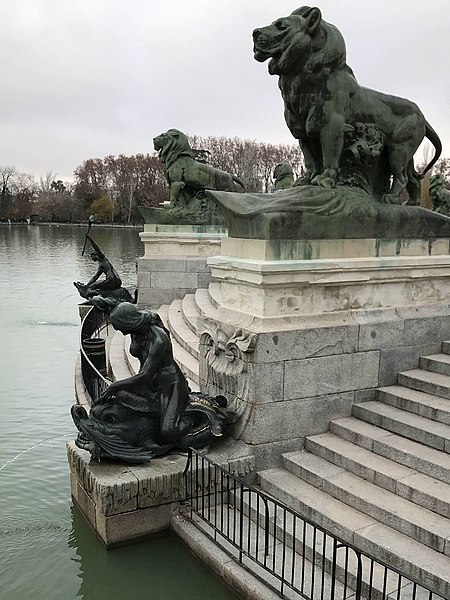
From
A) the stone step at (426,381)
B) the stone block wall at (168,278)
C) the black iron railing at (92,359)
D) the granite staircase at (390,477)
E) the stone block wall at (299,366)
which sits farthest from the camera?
the stone block wall at (168,278)

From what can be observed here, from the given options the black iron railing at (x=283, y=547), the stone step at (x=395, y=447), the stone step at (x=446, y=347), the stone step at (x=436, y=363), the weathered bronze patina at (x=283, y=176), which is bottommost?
the black iron railing at (x=283, y=547)

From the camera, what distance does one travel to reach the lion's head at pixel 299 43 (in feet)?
18.4

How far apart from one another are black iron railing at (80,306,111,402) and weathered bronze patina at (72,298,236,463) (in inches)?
52.7

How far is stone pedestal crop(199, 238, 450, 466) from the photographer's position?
213 inches

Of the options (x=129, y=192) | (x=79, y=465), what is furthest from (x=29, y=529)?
(x=129, y=192)

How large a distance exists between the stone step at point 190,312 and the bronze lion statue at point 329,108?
4.19m

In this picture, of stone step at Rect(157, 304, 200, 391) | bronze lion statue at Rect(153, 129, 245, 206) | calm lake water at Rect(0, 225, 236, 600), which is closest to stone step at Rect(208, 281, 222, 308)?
stone step at Rect(157, 304, 200, 391)

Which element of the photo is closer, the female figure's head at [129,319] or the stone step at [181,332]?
the female figure's head at [129,319]

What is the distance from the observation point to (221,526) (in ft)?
15.9

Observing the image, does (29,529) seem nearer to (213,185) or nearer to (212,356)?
(212,356)

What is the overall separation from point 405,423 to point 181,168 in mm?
10278

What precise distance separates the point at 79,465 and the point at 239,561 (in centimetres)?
181

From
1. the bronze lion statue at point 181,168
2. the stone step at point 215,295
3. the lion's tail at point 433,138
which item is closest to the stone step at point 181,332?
the stone step at point 215,295

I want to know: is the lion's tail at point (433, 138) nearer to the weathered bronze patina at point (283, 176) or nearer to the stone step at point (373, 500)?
the stone step at point (373, 500)
